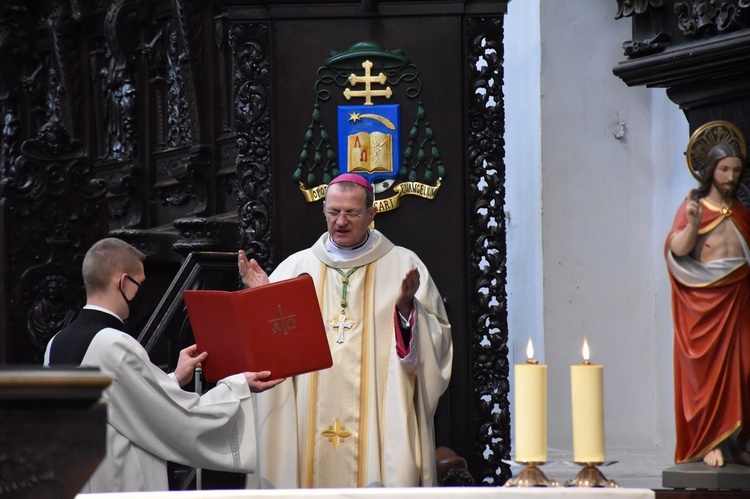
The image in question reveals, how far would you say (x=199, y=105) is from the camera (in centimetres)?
902

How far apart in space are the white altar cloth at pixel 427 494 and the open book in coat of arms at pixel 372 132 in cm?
309

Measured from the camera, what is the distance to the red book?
4500mm

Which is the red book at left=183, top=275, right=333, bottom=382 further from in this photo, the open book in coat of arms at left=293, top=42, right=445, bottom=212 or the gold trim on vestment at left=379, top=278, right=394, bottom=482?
the open book in coat of arms at left=293, top=42, right=445, bottom=212

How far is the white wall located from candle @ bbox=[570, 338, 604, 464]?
4677 millimetres

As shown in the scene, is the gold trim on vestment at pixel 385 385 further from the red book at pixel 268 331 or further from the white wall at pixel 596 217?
the white wall at pixel 596 217

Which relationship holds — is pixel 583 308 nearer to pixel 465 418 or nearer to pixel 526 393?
pixel 465 418

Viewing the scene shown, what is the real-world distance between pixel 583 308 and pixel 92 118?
17.6 feet

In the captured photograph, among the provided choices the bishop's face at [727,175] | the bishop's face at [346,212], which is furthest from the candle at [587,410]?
the bishop's face at [346,212]

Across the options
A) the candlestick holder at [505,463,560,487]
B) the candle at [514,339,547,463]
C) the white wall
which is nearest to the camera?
the candle at [514,339,547,463]

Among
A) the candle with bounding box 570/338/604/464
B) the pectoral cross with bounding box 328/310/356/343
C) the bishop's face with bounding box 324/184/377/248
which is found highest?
the bishop's face with bounding box 324/184/377/248

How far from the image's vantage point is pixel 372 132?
5.80 m

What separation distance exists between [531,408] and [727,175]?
2.09 m

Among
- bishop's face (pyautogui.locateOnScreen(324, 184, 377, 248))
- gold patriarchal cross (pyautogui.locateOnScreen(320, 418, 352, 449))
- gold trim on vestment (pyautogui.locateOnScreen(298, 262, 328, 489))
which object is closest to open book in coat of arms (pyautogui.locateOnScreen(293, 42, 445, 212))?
bishop's face (pyautogui.locateOnScreen(324, 184, 377, 248))

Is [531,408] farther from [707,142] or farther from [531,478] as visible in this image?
[707,142]
